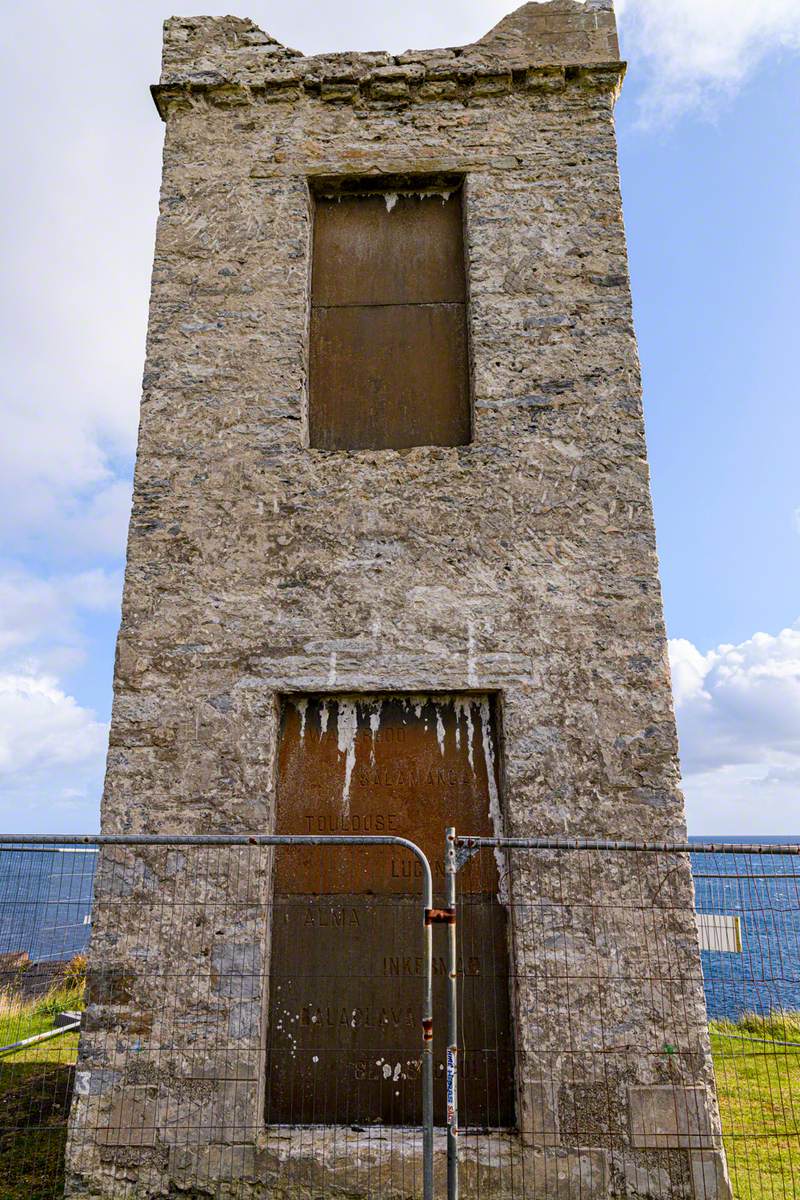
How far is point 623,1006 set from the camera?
16.3ft

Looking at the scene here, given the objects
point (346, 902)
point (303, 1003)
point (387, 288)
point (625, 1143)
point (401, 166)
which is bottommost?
point (625, 1143)

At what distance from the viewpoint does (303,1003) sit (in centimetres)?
514

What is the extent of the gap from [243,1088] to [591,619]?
3519 millimetres

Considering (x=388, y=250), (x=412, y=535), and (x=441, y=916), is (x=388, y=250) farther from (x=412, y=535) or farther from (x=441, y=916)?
(x=441, y=916)

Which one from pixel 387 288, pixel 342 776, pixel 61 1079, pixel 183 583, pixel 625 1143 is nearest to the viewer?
pixel 625 1143

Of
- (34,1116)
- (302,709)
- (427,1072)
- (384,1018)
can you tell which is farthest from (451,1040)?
(34,1116)

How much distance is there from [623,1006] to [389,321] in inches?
199

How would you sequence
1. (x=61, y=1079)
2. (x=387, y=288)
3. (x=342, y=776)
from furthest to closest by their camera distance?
(x=387, y=288) < (x=61, y=1079) < (x=342, y=776)

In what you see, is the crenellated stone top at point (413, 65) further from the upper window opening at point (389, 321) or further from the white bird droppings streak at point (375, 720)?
the white bird droppings streak at point (375, 720)

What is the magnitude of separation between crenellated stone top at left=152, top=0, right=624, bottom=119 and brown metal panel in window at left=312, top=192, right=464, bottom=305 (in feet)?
2.90

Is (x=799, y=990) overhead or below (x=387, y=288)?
below

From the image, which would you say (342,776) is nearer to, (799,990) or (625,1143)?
(625,1143)

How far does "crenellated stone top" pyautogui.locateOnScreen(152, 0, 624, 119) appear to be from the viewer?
22.6ft

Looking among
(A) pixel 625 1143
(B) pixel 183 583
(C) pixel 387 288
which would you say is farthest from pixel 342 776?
(C) pixel 387 288
